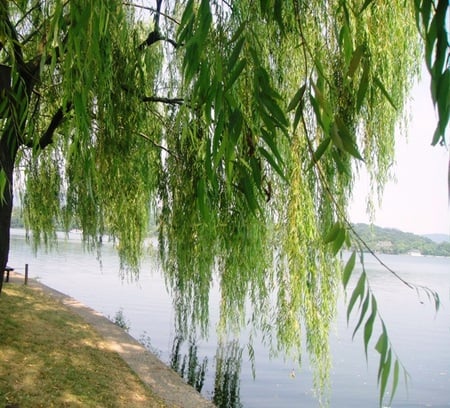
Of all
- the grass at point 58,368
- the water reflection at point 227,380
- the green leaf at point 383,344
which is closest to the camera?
the green leaf at point 383,344

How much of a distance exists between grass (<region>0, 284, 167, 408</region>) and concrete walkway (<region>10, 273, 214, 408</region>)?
14 centimetres

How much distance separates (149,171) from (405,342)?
28.2 ft

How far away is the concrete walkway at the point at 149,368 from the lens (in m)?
4.77

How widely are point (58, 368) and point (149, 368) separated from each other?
115cm

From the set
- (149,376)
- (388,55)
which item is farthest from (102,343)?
(388,55)

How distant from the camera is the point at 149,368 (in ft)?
18.4

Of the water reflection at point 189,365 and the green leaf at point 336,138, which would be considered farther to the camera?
the water reflection at point 189,365

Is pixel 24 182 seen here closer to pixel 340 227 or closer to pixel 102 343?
pixel 102 343

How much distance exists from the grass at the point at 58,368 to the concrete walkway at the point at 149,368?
14 cm

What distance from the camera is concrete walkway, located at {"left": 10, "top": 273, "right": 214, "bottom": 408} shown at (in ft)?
15.6

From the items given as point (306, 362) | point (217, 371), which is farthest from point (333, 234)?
point (306, 362)

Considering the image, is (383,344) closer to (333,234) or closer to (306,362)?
(333,234)

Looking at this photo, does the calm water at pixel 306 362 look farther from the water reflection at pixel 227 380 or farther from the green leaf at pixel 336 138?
the green leaf at pixel 336 138

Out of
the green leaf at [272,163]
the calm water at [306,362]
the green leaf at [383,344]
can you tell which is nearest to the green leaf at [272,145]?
the green leaf at [272,163]
